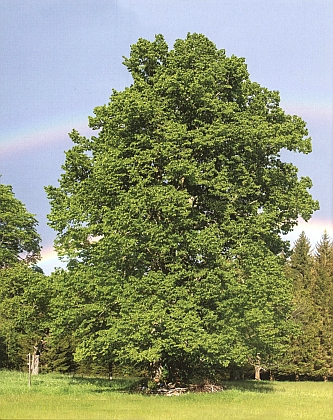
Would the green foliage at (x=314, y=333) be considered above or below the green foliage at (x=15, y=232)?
below

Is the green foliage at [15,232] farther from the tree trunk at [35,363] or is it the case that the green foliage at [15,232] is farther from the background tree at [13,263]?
the tree trunk at [35,363]

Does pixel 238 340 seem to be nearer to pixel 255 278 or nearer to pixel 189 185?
pixel 255 278

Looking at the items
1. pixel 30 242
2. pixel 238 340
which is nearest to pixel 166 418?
pixel 238 340

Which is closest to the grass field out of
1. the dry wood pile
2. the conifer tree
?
the dry wood pile

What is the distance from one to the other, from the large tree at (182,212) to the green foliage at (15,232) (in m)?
19.7

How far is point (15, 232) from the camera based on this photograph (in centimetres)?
4434

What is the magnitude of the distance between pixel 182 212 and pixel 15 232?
26672mm

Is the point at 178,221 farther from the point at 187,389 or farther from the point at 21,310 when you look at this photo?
the point at 21,310

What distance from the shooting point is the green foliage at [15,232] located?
44.1 meters

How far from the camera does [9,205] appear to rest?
1777 inches

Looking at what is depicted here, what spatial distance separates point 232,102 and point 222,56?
2.93 meters

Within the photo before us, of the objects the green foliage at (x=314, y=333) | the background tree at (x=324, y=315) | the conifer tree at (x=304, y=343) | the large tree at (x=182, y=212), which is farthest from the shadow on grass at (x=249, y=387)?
the background tree at (x=324, y=315)

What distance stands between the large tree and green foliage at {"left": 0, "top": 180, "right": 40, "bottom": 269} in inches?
776

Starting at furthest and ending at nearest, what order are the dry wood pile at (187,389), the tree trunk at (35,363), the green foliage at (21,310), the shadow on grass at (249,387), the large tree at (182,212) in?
the tree trunk at (35,363) < the shadow on grass at (249,387) < the green foliage at (21,310) < the dry wood pile at (187,389) < the large tree at (182,212)
